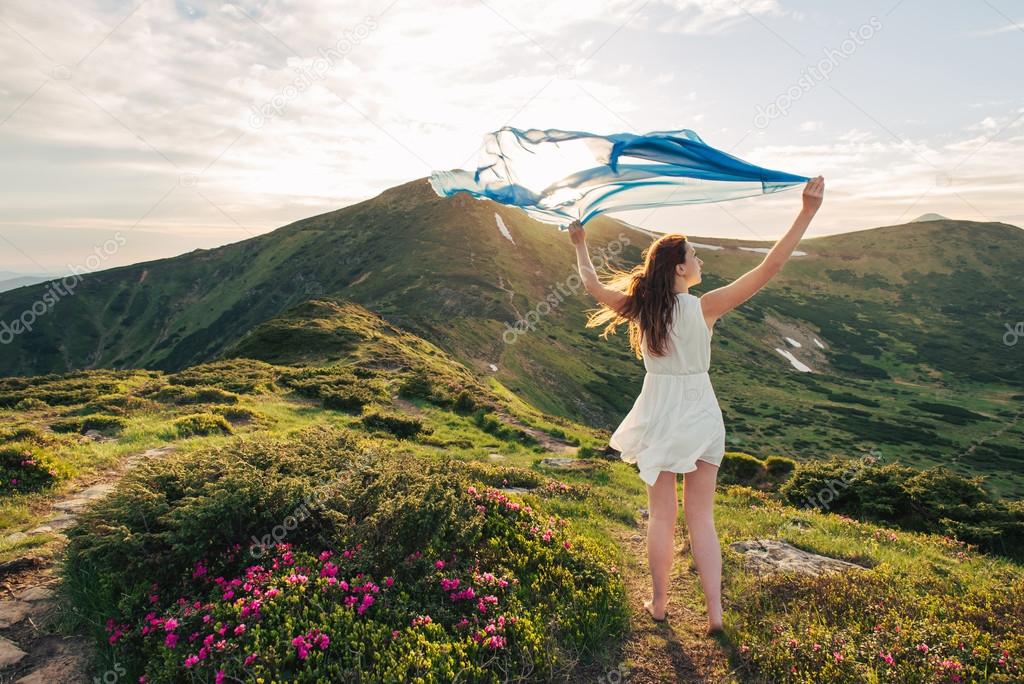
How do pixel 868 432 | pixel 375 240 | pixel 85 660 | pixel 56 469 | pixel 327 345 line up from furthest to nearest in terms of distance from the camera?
pixel 375 240 < pixel 868 432 < pixel 327 345 < pixel 56 469 < pixel 85 660

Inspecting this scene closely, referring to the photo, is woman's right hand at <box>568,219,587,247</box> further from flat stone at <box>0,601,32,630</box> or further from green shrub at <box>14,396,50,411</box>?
green shrub at <box>14,396,50,411</box>

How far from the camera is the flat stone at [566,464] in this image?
14.3 m

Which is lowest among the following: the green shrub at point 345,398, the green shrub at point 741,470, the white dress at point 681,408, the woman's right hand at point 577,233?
the green shrub at point 741,470

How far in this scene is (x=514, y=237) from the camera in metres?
115

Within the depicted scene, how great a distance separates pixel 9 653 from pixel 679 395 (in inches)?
250

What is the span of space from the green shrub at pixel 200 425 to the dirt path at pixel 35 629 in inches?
257

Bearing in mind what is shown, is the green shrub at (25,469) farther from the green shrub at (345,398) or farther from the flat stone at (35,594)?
the green shrub at (345,398)

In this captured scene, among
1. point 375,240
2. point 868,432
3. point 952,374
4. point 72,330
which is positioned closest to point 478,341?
point 868,432

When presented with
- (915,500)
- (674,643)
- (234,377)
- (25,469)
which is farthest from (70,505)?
(915,500)

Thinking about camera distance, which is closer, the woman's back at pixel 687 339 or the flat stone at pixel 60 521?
the woman's back at pixel 687 339

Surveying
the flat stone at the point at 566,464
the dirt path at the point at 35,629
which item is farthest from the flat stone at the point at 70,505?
the flat stone at the point at 566,464

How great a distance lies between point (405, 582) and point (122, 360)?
128321 millimetres

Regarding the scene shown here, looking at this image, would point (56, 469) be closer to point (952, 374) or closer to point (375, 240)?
point (375, 240)

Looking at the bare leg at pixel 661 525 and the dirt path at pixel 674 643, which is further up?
the bare leg at pixel 661 525
